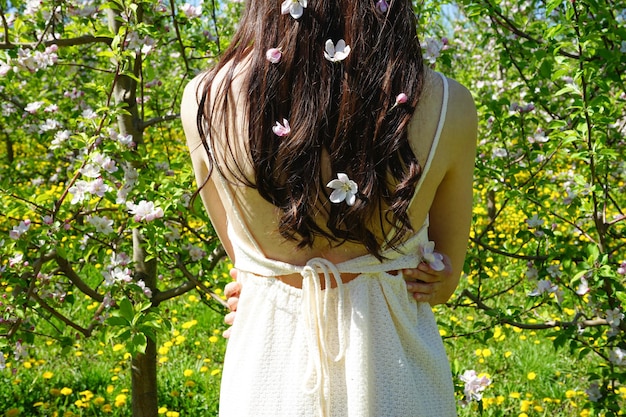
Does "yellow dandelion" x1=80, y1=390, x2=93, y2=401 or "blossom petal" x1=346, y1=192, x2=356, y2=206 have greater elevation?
"yellow dandelion" x1=80, y1=390, x2=93, y2=401

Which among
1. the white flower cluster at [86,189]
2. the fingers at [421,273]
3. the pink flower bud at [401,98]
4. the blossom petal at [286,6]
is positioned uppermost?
the white flower cluster at [86,189]

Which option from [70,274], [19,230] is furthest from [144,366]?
[19,230]

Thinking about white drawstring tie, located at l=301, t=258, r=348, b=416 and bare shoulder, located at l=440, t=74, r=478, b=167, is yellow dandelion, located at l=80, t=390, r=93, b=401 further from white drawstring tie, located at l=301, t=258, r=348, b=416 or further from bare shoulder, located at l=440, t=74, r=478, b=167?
bare shoulder, located at l=440, t=74, r=478, b=167

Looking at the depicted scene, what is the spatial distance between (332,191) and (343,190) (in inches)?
1.4

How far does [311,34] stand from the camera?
122 cm

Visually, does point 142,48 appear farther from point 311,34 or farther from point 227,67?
point 311,34

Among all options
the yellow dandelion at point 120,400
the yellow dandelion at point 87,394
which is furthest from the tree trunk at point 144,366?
the yellow dandelion at point 87,394

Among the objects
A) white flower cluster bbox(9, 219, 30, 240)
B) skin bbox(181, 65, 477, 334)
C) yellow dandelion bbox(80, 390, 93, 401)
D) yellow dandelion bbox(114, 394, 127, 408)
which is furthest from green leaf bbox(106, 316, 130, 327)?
yellow dandelion bbox(80, 390, 93, 401)

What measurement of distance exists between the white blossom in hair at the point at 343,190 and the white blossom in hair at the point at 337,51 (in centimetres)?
18

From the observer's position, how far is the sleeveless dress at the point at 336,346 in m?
1.27

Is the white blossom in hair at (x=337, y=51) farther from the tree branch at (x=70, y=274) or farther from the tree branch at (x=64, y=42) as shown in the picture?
the tree branch at (x=70, y=274)

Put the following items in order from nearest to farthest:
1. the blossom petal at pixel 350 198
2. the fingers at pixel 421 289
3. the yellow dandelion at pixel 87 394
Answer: the blossom petal at pixel 350 198
the fingers at pixel 421 289
the yellow dandelion at pixel 87 394

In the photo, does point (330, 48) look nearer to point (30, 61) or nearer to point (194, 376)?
point (30, 61)

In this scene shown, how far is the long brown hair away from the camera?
3.95ft
